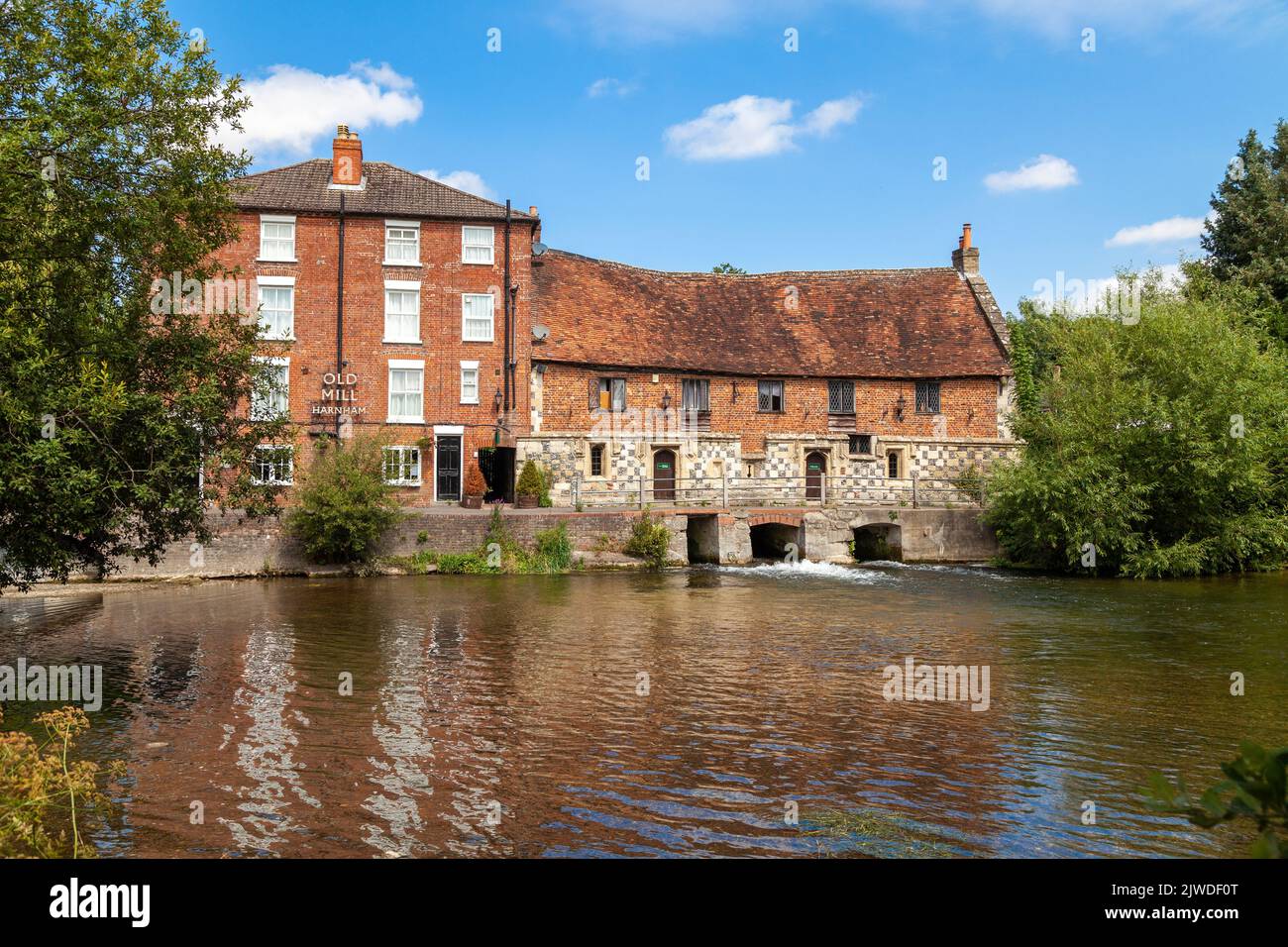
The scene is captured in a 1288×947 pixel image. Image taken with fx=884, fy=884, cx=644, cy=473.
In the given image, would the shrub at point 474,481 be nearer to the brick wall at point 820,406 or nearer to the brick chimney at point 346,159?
the brick wall at point 820,406

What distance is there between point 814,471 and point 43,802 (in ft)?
108

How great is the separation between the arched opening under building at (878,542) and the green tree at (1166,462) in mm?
4058

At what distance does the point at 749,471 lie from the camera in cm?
3644

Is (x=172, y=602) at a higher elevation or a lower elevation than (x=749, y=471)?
lower

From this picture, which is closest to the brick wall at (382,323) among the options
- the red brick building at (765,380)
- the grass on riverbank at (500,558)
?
the red brick building at (765,380)

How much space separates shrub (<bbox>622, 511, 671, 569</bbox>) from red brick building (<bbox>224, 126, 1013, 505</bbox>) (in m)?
2.14

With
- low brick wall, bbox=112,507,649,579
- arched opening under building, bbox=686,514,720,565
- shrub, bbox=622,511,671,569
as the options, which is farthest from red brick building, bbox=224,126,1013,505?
low brick wall, bbox=112,507,649,579

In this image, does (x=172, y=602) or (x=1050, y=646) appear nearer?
(x=1050, y=646)

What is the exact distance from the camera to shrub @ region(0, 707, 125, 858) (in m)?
5.84

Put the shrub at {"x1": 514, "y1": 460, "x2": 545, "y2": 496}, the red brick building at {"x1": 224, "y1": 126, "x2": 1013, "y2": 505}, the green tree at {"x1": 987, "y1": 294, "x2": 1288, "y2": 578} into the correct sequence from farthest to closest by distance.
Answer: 1. the red brick building at {"x1": 224, "y1": 126, "x2": 1013, "y2": 505}
2. the shrub at {"x1": 514, "y1": 460, "x2": 545, "y2": 496}
3. the green tree at {"x1": 987, "y1": 294, "x2": 1288, "y2": 578}

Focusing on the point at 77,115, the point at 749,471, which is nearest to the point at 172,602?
the point at 77,115

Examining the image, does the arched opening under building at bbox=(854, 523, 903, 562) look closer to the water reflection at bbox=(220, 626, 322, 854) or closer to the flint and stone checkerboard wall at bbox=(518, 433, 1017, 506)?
the flint and stone checkerboard wall at bbox=(518, 433, 1017, 506)

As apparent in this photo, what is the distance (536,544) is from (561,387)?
908 centimetres
